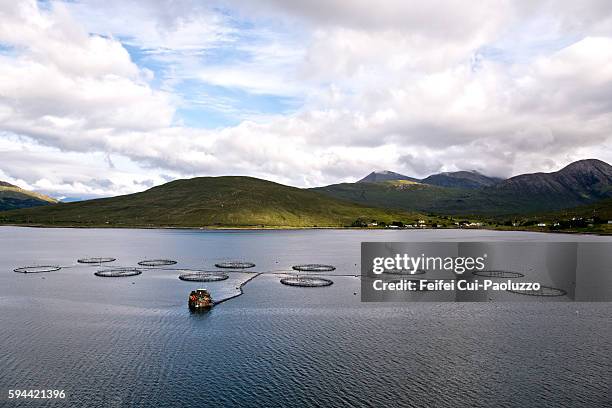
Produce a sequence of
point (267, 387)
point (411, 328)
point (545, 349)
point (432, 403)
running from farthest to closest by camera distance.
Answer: point (411, 328), point (545, 349), point (267, 387), point (432, 403)

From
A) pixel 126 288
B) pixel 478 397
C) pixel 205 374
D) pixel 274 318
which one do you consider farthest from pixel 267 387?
pixel 126 288

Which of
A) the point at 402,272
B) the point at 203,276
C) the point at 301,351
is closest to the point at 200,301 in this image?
the point at 301,351

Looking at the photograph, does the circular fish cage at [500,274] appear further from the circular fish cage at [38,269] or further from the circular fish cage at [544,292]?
the circular fish cage at [38,269]

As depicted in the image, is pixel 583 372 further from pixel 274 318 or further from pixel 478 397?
pixel 274 318

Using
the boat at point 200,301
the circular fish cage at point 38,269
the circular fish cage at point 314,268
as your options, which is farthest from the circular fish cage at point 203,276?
the circular fish cage at point 38,269

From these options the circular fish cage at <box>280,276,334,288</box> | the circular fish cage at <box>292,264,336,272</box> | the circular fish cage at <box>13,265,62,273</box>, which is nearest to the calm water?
the circular fish cage at <box>280,276,334,288</box>

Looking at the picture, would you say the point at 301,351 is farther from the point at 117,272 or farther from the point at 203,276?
the point at 117,272
